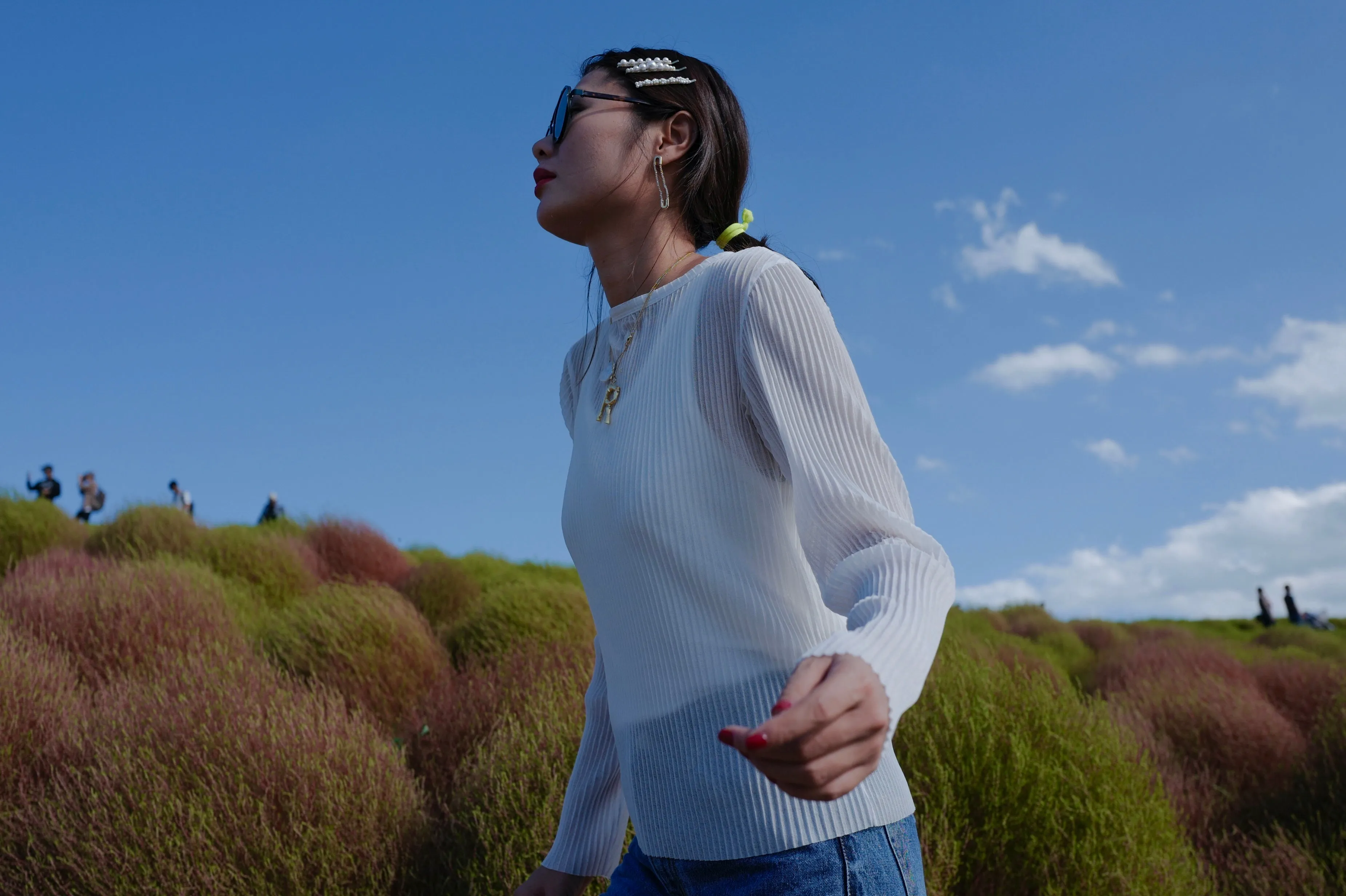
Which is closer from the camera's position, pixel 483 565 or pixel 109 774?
pixel 109 774

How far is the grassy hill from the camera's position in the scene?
3.75 metres

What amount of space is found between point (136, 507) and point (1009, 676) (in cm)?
1021

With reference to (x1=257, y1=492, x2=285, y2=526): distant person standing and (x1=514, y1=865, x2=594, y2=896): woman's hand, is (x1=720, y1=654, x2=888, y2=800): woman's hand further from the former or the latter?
(x1=257, y1=492, x2=285, y2=526): distant person standing

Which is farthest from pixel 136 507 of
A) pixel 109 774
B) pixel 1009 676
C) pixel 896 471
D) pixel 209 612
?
pixel 896 471

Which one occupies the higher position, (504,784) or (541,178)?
(541,178)

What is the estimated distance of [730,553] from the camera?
109cm

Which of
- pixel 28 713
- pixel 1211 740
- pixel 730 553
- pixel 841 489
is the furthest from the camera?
pixel 1211 740

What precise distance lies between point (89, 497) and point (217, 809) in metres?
16.7

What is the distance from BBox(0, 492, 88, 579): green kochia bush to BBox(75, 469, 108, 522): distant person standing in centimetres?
708

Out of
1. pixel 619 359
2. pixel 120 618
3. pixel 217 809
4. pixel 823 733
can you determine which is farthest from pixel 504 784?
pixel 120 618

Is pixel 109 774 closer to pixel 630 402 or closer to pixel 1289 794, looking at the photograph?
pixel 630 402

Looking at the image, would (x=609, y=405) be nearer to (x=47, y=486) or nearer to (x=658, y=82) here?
(x=658, y=82)

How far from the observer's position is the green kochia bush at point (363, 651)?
22.0ft

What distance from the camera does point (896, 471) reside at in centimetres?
104
